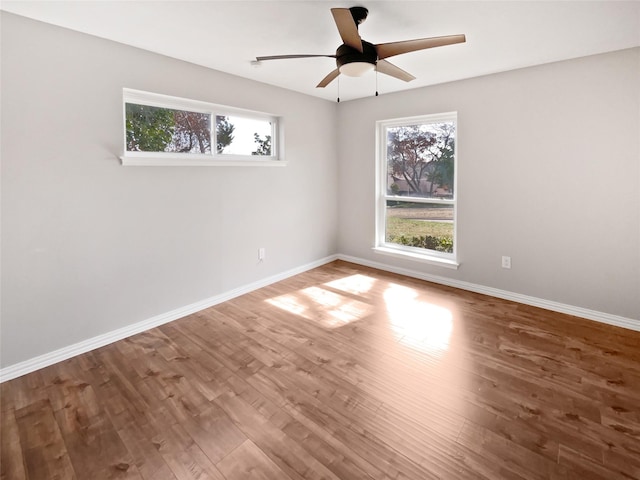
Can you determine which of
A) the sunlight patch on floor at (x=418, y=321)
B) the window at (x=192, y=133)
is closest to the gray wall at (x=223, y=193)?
the window at (x=192, y=133)

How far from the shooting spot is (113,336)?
2727 millimetres

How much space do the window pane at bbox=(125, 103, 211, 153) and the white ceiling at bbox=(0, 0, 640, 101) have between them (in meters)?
0.49

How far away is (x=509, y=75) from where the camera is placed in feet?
10.7

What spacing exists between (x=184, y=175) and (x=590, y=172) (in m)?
3.64

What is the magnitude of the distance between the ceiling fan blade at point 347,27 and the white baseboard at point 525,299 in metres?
2.86

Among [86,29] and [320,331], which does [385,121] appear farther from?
[86,29]

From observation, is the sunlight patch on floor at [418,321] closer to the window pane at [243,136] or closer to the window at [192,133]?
the window at [192,133]

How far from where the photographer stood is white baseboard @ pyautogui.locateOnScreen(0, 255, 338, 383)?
2293mm

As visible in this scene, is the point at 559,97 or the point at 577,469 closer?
the point at 577,469

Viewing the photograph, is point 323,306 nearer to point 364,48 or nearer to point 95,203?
point 95,203

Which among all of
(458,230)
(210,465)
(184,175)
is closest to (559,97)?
(458,230)

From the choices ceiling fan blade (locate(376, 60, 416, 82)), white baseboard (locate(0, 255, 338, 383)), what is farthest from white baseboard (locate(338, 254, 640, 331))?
ceiling fan blade (locate(376, 60, 416, 82))

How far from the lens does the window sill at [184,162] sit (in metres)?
2.70

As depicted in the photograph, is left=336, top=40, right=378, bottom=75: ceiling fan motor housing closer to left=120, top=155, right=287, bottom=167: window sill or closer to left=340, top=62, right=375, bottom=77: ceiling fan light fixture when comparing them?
left=340, top=62, right=375, bottom=77: ceiling fan light fixture
